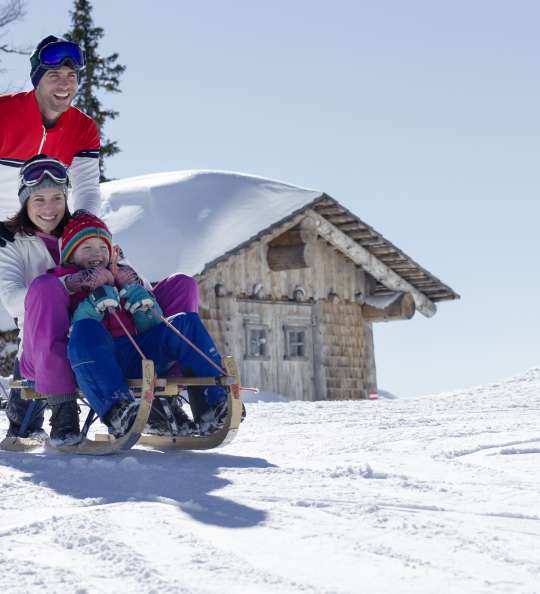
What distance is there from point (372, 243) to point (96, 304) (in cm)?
1417

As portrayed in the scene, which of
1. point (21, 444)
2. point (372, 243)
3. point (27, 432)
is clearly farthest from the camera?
→ point (372, 243)

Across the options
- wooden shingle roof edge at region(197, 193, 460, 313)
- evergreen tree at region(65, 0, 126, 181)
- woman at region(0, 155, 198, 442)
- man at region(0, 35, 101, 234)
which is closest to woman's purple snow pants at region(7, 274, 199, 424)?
woman at region(0, 155, 198, 442)

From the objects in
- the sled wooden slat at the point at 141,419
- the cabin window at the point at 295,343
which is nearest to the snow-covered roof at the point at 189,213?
the cabin window at the point at 295,343

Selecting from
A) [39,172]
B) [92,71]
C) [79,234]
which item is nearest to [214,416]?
[79,234]

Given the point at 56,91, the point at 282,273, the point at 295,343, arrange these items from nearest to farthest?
the point at 56,91 → the point at 282,273 → the point at 295,343

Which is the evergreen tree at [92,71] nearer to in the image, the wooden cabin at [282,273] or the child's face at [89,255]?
the wooden cabin at [282,273]

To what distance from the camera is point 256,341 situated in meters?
17.2

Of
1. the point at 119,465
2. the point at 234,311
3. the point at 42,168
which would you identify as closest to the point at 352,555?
the point at 119,465

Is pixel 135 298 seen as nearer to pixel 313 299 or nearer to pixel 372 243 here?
pixel 313 299

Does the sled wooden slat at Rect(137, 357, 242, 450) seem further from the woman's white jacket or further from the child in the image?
the woman's white jacket

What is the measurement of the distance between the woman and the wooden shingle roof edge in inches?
417

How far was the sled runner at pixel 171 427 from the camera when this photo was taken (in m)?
4.22

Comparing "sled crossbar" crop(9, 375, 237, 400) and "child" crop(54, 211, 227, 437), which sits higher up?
"child" crop(54, 211, 227, 437)

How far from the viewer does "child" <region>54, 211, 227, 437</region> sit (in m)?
4.30
